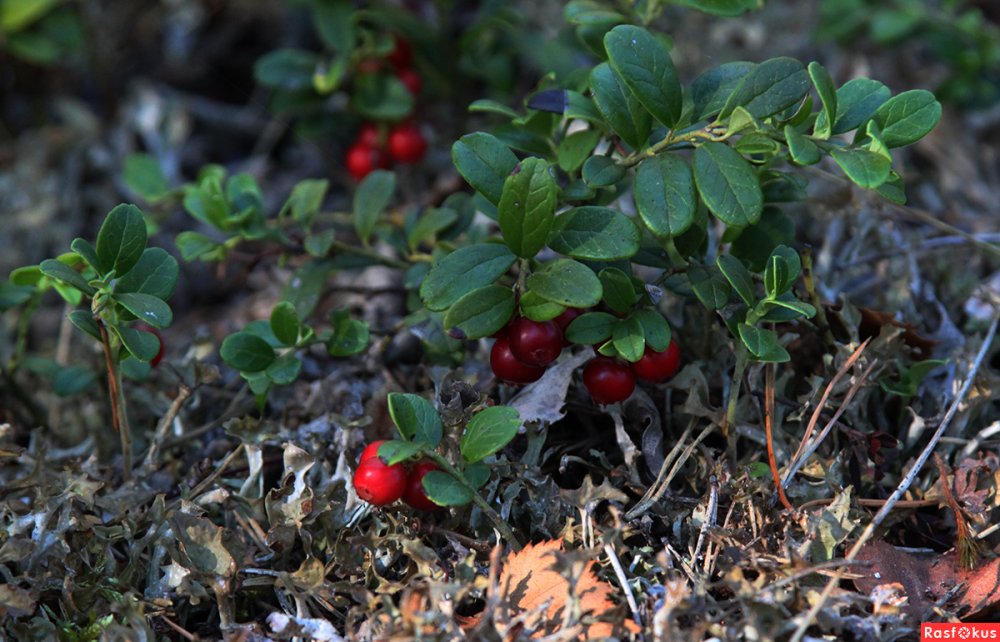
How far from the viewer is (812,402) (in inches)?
94.2

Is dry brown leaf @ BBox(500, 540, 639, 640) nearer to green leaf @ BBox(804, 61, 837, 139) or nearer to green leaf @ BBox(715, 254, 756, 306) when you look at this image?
green leaf @ BBox(715, 254, 756, 306)

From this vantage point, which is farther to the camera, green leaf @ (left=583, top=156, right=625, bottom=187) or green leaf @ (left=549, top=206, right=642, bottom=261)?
green leaf @ (left=583, top=156, right=625, bottom=187)

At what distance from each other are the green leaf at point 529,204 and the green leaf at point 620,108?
23 centimetres

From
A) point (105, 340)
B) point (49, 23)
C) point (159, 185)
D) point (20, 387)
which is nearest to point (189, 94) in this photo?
point (49, 23)

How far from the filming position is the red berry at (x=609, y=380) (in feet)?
7.15

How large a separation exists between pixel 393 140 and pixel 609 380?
6.02 ft

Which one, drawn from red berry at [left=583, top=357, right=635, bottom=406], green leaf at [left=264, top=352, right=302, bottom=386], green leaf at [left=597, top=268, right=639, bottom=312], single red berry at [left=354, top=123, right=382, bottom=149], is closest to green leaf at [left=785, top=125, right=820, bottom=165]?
green leaf at [left=597, top=268, right=639, bottom=312]

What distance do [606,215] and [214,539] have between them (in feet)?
3.85

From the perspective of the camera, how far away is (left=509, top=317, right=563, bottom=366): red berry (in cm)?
207

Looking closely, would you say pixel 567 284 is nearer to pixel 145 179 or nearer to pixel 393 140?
pixel 393 140

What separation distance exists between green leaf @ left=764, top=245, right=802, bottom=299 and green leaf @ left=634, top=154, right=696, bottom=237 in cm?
23

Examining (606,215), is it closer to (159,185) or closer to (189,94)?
(159,185)

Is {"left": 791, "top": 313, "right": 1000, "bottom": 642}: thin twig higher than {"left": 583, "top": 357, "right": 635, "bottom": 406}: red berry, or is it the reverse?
{"left": 583, "top": 357, "right": 635, "bottom": 406}: red berry

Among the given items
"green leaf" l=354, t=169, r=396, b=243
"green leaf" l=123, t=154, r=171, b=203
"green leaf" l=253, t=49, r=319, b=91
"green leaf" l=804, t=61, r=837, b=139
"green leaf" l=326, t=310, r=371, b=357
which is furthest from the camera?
"green leaf" l=253, t=49, r=319, b=91
